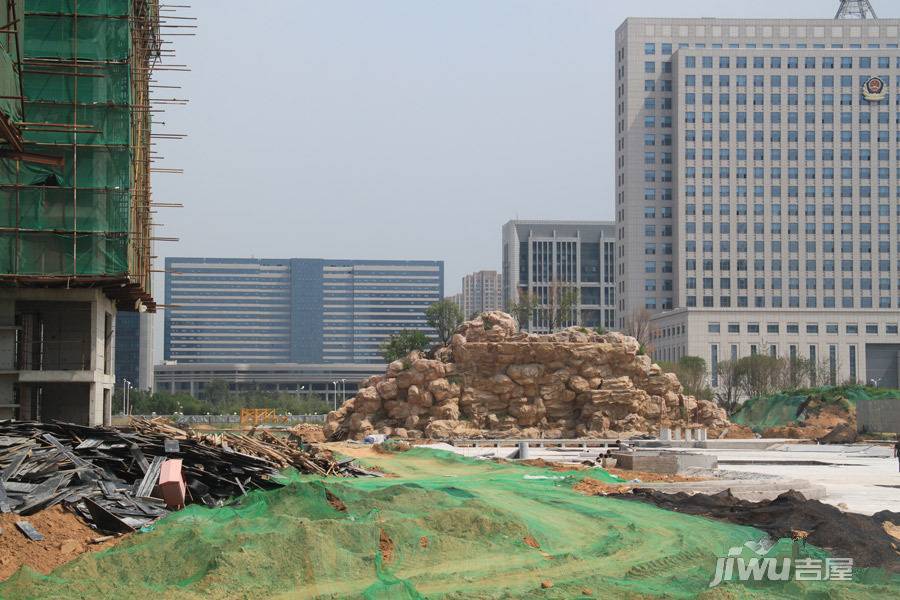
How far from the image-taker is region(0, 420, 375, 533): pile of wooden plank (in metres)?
12.8

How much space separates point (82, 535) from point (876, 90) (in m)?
101

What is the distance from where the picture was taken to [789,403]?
56188 mm

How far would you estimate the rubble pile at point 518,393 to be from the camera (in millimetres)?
43969

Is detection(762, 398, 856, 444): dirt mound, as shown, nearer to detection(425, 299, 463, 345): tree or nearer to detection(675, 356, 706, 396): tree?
detection(675, 356, 706, 396): tree

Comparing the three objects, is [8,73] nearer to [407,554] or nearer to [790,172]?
[407,554]

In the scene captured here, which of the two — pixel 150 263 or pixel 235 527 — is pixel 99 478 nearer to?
pixel 235 527

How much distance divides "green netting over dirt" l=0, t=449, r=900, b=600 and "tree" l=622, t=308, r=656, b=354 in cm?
7291

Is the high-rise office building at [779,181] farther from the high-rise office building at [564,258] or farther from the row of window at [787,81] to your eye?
the high-rise office building at [564,258]

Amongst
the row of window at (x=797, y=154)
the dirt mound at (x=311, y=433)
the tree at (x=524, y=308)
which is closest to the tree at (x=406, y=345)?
the tree at (x=524, y=308)

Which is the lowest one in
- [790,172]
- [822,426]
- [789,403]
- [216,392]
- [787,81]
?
[216,392]

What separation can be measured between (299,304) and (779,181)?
105275mm

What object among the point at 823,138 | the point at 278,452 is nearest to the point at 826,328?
the point at 823,138

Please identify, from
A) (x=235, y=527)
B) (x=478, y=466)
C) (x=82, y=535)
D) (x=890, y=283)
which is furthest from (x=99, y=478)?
(x=890, y=283)

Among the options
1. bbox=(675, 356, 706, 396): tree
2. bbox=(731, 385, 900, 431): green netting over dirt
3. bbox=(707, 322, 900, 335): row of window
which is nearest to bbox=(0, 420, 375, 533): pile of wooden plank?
bbox=(731, 385, 900, 431): green netting over dirt
